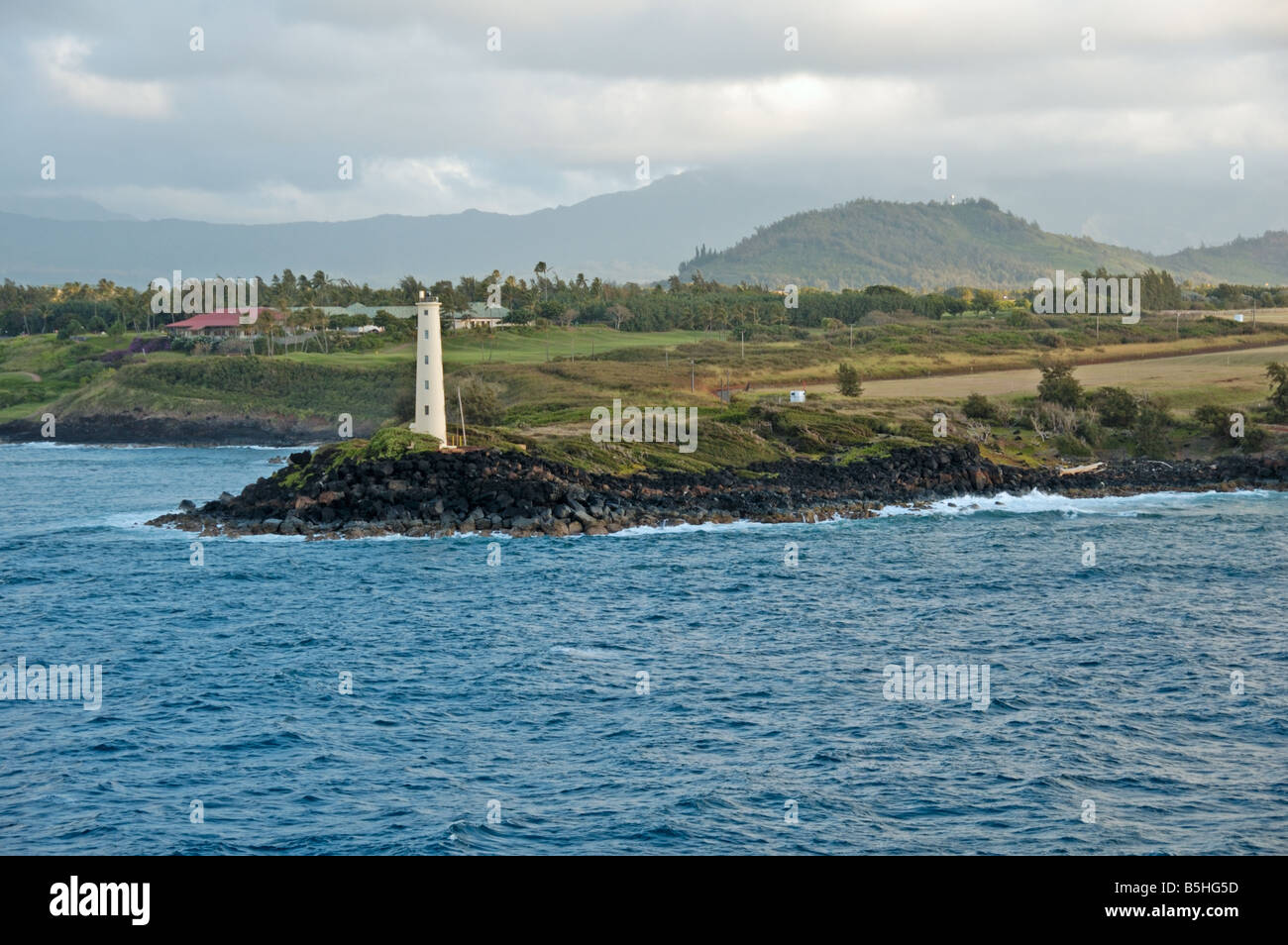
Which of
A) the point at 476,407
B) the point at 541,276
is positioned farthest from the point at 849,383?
the point at 541,276

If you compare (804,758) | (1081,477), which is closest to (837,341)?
(1081,477)

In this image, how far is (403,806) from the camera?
864 inches

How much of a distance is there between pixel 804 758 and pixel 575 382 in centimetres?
7161

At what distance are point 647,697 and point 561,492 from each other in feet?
91.1

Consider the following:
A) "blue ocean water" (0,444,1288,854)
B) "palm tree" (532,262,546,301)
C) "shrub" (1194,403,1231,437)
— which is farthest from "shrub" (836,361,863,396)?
"palm tree" (532,262,546,301)

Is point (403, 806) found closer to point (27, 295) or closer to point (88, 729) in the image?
point (88, 729)

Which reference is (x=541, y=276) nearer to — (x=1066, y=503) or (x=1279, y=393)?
(x=1279, y=393)

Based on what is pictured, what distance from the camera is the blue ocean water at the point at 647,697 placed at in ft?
69.6

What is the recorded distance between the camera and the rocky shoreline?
53594 mm

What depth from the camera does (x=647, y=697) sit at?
2903 centimetres

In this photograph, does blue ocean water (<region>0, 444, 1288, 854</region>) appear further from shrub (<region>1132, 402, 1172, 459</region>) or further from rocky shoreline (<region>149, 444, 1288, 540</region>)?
shrub (<region>1132, 402, 1172, 459</region>)

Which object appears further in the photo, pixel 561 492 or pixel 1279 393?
pixel 1279 393

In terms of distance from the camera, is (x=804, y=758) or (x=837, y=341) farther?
(x=837, y=341)
